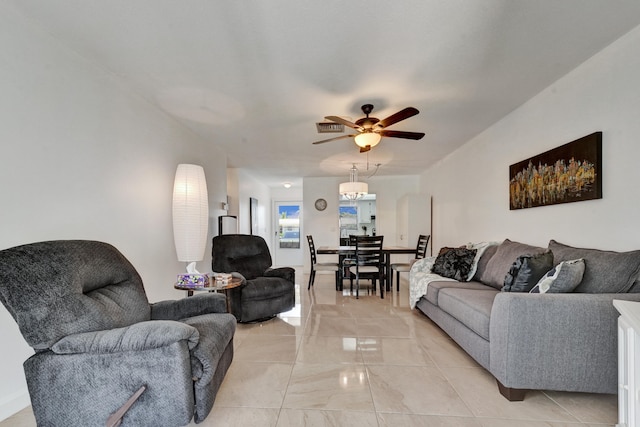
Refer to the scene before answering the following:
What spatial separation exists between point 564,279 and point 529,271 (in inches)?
11.1

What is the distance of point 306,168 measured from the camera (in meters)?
6.04

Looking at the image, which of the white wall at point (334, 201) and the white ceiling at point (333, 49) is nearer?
the white ceiling at point (333, 49)

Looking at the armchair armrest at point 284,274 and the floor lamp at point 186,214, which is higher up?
the floor lamp at point 186,214

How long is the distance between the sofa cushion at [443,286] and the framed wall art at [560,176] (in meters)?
0.96

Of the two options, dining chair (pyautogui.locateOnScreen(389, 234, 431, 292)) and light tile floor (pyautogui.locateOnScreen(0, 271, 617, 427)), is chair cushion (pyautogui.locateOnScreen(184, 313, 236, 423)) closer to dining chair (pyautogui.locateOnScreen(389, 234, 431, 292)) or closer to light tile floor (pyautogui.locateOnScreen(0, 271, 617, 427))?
light tile floor (pyautogui.locateOnScreen(0, 271, 617, 427))

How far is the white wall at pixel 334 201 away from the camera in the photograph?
7.00 metres

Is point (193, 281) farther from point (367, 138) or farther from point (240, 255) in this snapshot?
point (367, 138)

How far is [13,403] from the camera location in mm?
1718

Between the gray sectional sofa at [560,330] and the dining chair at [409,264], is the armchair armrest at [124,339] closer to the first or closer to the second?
the gray sectional sofa at [560,330]

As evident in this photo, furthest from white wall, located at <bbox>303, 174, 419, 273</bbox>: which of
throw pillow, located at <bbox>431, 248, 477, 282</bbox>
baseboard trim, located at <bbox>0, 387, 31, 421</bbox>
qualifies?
baseboard trim, located at <bbox>0, 387, 31, 421</bbox>

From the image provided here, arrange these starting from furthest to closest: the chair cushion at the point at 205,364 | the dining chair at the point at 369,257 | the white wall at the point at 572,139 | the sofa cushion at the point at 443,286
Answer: the dining chair at the point at 369,257
the sofa cushion at the point at 443,286
the white wall at the point at 572,139
the chair cushion at the point at 205,364

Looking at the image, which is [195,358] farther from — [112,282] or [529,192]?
[529,192]

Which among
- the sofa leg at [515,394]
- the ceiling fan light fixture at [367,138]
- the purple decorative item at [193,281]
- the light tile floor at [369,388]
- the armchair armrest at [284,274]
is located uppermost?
the ceiling fan light fixture at [367,138]

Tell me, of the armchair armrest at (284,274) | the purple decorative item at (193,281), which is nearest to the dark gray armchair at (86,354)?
the purple decorative item at (193,281)
